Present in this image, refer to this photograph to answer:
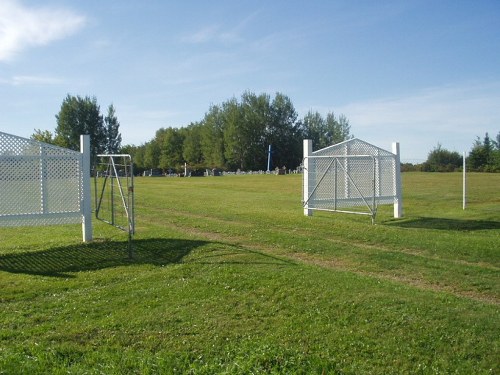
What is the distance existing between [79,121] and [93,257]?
72.0 metres

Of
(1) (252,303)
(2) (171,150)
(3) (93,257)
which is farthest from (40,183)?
(2) (171,150)

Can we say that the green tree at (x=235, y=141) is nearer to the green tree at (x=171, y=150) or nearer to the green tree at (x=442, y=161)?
the green tree at (x=171, y=150)

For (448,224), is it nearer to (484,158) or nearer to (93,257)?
(93,257)

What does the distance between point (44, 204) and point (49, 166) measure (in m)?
0.79

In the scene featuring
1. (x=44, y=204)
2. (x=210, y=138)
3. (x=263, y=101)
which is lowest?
(x=44, y=204)

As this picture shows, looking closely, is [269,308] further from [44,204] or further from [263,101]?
[263,101]

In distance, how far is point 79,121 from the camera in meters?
77.7

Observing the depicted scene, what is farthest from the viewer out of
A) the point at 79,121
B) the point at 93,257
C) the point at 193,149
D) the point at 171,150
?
the point at 171,150

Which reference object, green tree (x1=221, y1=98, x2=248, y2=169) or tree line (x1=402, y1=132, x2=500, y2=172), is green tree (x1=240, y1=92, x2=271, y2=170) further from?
tree line (x1=402, y1=132, x2=500, y2=172)

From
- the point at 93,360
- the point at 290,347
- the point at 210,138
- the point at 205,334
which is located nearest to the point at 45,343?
the point at 93,360

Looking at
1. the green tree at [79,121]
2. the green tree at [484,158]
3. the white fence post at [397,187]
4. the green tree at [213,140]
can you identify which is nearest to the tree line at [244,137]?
the green tree at [213,140]

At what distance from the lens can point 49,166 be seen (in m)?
10.9

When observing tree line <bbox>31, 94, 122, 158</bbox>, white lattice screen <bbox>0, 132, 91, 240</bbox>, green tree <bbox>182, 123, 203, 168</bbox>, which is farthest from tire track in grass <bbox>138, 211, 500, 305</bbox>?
green tree <bbox>182, 123, 203, 168</bbox>

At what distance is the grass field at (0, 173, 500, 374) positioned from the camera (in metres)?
5.40
